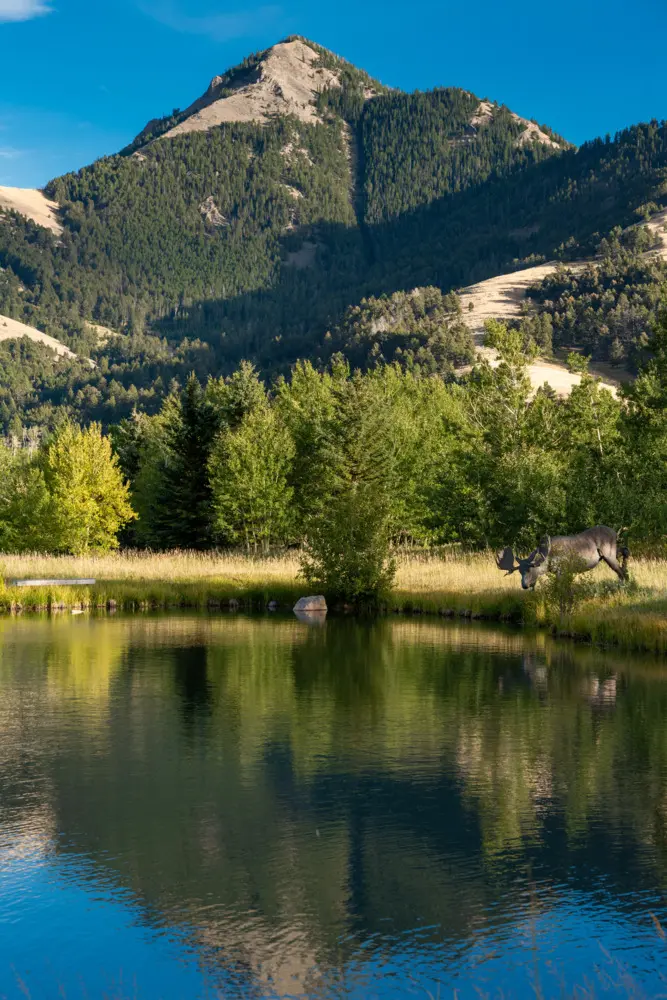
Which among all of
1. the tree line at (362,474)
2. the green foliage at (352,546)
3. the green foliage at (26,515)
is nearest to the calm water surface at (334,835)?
the green foliage at (352,546)

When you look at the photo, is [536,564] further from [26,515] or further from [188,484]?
[26,515]

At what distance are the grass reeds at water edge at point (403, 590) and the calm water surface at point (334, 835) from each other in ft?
23.2

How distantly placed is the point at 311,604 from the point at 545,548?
1172 centimetres

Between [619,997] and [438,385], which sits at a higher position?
[438,385]

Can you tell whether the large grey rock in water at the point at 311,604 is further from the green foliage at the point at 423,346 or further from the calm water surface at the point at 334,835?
the green foliage at the point at 423,346

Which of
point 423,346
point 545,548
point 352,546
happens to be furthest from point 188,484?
point 423,346

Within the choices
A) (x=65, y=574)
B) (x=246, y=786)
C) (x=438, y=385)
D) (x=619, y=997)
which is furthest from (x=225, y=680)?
(x=438, y=385)

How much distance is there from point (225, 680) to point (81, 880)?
48.3ft

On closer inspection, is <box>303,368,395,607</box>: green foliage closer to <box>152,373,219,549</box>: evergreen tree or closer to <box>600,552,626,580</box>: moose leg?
<box>600,552,626,580</box>: moose leg

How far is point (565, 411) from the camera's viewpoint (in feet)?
183

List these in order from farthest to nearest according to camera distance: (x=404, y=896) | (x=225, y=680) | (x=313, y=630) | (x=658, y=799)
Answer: (x=313, y=630)
(x=225, y=680)
(x=658, y=799)
(x=404, y=896)

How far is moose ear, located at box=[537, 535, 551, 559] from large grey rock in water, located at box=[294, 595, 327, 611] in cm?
1130

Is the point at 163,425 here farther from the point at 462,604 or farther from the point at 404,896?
the point at 404,896

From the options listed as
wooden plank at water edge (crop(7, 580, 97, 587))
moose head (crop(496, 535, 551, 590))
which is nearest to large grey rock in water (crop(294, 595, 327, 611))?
wooden plank at water edge (crop(7, 580, 97, 587))
